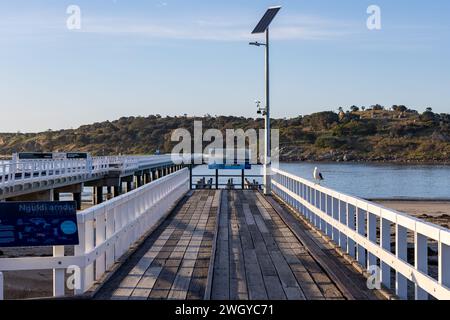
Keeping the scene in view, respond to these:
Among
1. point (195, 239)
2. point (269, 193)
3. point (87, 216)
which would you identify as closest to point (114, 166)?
point (269, 193)

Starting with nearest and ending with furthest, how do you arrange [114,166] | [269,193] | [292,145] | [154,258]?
[154,258], [269,193], [114,166], [292,145]

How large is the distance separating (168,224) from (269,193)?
39.1ft

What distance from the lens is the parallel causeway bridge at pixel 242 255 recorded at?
764 centimetres

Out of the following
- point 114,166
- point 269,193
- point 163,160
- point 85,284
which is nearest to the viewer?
point 85,284

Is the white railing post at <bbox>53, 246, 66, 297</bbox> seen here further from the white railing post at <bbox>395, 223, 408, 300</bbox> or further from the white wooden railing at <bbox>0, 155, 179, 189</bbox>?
the white wooden railing at <bbox>0, 155, 179, 189</bbox>

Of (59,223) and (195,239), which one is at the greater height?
(59,223)

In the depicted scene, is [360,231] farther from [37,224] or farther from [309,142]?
[309,142]

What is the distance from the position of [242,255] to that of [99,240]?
2776mm

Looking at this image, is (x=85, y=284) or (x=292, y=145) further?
(x=292, y=145)

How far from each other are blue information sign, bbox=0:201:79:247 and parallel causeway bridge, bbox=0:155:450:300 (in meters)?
0.34

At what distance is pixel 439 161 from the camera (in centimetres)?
17325

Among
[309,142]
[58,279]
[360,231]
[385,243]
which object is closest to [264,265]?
[360,231]

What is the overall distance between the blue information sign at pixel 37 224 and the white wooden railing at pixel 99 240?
0.34 m
